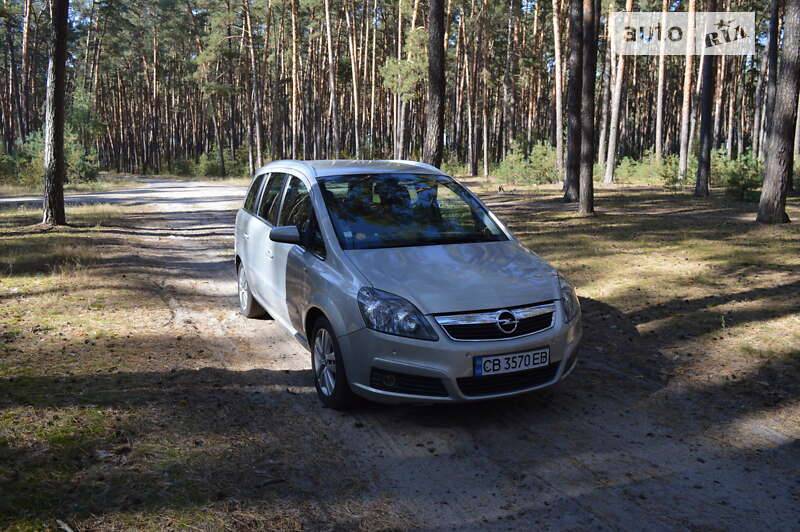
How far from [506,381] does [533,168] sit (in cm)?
2547

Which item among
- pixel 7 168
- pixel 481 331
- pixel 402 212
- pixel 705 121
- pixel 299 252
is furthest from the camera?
pixel 7 168

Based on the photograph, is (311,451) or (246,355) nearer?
(311,451)

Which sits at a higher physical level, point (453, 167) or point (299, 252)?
point (453, 167)

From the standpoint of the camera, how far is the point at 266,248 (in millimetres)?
6613

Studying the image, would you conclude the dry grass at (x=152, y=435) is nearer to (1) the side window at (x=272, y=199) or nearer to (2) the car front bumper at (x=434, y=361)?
(2) the car front bumper at (x=434, y=361)

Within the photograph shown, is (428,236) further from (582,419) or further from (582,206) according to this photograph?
(582,206)

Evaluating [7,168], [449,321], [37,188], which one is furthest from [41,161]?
[449,321]

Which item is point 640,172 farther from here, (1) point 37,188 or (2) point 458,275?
(1) point 37,188

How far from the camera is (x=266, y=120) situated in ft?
230

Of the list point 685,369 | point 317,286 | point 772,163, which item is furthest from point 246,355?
point 772,163

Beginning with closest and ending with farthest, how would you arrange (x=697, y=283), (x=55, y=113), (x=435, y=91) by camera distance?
(x=697, y=283) < (x=435, y=91) < (x=55, y=113)

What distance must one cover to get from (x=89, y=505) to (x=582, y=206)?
1513 cm

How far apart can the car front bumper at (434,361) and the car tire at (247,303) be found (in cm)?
323

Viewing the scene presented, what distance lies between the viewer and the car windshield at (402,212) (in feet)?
17.7
